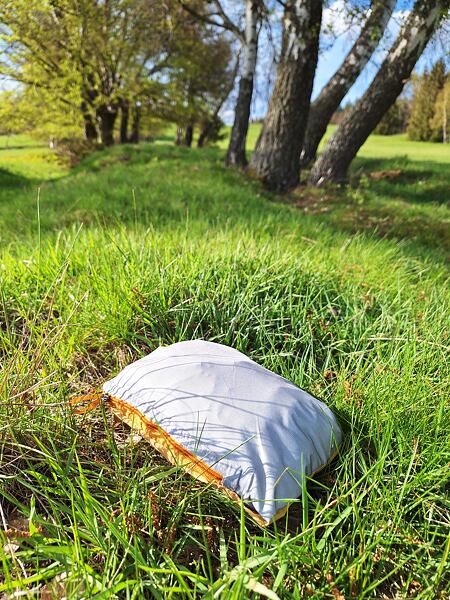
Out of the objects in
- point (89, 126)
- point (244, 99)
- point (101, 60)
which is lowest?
point (244, 99)

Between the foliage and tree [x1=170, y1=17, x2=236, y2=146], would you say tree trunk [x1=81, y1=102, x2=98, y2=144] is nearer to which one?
the foliage

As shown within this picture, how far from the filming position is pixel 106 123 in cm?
1494

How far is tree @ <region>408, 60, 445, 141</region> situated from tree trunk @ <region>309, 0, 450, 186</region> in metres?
0.79

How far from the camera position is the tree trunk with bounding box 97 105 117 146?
14602 millimetres

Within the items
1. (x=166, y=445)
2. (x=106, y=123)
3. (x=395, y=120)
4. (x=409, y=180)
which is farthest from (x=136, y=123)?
(x=166, y=445)

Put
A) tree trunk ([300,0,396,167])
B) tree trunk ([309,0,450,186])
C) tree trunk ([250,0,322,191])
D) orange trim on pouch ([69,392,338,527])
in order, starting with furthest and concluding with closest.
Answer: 1. tree trunk ([300,0,396,167])
2. tree trunk ([250,0,322,191])
3. tree trunk ([309,0,450,186])
4. orange trim on pouch ([69,392,338,527])

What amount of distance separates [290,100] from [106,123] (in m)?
11.7

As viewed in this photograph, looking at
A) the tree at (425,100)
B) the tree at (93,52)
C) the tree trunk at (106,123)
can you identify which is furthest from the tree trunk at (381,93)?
the tree trunk at (106,123)

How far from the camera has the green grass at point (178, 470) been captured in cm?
88

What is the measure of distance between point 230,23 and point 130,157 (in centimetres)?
335

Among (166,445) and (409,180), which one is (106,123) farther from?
(166,445)

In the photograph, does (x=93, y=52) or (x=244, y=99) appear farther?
(x=93, y=52)

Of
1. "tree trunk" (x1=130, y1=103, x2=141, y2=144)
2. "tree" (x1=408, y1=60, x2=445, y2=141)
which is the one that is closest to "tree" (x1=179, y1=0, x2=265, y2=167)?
"tree" (x1=408, y1=60, x2=445, y2=141)

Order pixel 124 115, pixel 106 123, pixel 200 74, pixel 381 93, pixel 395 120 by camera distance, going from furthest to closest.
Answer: pixel 200 74 < pixel 124 115 < pixel 106 123 < pixel 395 120 < pixel 381 93
